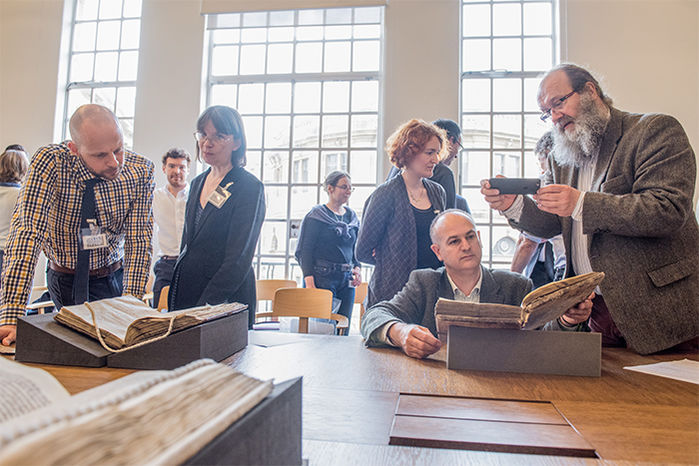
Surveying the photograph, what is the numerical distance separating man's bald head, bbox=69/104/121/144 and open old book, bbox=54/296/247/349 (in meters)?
0.68

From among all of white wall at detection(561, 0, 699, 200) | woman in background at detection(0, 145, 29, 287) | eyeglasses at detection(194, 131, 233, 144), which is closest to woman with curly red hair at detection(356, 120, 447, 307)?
eyeglasses at detection(194, 131, 233, 144)

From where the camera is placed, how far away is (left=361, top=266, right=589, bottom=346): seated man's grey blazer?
1.54 metres

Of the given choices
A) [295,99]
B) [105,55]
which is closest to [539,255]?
[295,99]

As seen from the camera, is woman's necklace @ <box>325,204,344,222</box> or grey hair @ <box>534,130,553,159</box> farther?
woman's necklace @ <box>325,204,344,222</box>

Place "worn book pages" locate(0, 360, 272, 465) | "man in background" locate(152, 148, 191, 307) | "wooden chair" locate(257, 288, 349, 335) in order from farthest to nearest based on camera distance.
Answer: "man in background" locate(152, 148, 191, 307), "wooden chair" locate(257, 288, 349, 335), "worn book pages" locate(0, 360, 272, 465)

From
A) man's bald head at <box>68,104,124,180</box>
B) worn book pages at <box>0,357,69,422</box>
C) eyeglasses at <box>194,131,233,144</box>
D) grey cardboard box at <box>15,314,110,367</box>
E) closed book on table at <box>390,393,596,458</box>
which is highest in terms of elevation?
eyeglasses at <box>194,131,233,144</box>

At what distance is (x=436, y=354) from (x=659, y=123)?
100 cm

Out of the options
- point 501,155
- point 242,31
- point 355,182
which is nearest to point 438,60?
point 501,155

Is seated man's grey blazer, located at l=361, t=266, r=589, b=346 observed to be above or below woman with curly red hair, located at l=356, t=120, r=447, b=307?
below

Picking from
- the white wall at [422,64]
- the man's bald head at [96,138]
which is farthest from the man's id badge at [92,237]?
the white wall at [422,64]

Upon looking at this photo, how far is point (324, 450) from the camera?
23.3 inches

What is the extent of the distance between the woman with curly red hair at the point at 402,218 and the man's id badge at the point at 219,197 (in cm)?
75

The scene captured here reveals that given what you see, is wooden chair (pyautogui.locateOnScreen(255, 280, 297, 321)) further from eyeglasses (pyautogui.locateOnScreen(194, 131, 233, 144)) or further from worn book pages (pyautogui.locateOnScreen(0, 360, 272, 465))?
worn book pages (pyautogui.locateOnScreen(0, 360, 272, 465))

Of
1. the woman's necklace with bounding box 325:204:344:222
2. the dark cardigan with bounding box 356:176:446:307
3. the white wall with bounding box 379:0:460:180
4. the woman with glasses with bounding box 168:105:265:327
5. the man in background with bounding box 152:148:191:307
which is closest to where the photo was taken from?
the woman with glasses with bounding box 168:105:265:327
